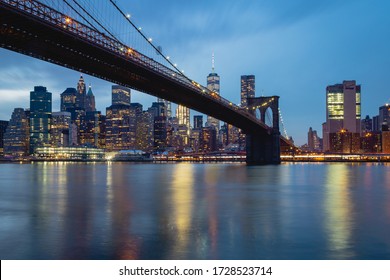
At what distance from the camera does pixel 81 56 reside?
38531 millimetres

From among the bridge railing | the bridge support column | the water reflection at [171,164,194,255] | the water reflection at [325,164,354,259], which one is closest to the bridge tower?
the bridge support column

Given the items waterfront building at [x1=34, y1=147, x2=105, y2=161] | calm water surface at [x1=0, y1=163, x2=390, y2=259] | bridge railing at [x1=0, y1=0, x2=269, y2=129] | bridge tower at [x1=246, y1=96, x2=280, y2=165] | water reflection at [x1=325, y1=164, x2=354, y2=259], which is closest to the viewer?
calm water surface at [x1=0, y1=163, x2=390, y2=259]

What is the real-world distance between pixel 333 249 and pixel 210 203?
1048 cm

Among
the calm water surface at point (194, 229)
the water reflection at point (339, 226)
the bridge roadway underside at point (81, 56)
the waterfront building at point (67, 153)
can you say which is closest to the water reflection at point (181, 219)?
the calm water surface at point (194, 229)

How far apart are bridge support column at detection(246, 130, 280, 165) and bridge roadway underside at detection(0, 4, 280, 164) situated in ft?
75.2

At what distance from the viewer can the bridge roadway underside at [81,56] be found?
100 feet

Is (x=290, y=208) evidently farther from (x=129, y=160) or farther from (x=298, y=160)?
(x=129, y=160)

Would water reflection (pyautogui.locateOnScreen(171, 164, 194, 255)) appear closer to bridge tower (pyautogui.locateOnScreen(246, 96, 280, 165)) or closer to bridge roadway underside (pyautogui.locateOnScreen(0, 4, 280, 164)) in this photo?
bridge roadway underside (pyautogui.locateOnScreen(0, 4, 280, 164))

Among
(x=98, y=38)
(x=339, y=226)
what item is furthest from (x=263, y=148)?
(x=339, y=226)

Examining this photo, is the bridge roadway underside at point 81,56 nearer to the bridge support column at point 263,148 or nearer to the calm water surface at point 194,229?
the calm water surface at point 194,229

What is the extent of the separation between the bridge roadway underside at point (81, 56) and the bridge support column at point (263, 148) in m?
22.9

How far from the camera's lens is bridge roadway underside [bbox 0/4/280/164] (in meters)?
30.6

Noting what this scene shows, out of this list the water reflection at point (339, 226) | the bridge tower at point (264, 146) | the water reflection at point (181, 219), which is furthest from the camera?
the bridge tower at point (264, 146)
